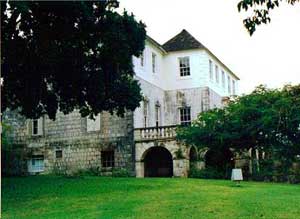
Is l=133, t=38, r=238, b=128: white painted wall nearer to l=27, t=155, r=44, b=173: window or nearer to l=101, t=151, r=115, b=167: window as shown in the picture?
l=101, t=151, r=115, b=167: window

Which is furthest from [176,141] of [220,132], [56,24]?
[56,24]

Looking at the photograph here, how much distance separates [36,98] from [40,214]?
7.98 meters

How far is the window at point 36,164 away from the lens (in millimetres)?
40688

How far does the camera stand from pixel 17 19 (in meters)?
20.6

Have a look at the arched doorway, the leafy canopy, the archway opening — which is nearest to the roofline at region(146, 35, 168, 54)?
the arched doorway

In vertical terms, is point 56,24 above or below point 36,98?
above

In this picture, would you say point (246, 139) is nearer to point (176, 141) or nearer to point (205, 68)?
point (176, 141)

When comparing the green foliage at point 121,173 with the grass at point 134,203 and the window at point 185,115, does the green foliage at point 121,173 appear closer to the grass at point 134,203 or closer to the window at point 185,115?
the window at point 185,115

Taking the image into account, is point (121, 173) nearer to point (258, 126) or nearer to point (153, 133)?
point (153, 133)

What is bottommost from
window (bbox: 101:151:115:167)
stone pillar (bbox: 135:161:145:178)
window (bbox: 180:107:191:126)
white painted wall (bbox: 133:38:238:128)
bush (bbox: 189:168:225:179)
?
bush (bbox: 189:168:225:179)

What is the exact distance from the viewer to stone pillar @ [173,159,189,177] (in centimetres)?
3722

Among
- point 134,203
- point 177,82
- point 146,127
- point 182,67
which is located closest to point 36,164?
point 146,127

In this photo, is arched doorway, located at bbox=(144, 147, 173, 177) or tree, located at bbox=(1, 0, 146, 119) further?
arched doorway, located at bbox=(144, 147, 173, 177)

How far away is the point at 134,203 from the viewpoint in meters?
17.2
